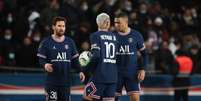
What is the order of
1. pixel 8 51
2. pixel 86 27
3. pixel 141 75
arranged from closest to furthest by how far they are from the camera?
pixel 141 75 < pixel 8 51 < pixel 86 27

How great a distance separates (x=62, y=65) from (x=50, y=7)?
6.85 m

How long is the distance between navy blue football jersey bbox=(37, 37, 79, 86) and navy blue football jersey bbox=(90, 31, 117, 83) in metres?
0.72

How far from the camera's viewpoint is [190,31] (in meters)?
20.7

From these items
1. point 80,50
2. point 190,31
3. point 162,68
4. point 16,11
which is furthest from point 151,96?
point 16,11

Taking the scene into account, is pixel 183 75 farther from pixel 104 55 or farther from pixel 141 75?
pixel 104 55

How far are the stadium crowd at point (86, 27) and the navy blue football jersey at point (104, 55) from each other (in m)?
5.65

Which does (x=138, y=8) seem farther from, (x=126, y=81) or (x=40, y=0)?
(x=126, y=81)

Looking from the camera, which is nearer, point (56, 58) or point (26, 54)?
point (56, 58)

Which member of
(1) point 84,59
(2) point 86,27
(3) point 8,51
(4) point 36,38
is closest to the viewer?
(1) point 84,59

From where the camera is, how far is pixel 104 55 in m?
11.8

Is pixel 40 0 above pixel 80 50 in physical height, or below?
above

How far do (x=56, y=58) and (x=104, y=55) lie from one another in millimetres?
1076

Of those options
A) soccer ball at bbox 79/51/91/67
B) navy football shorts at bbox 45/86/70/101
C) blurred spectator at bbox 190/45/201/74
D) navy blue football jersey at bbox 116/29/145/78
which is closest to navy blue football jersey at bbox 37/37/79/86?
navy football shorts at bbox 45/86/70/101

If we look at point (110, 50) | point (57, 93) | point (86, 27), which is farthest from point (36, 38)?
point (110, 50)
